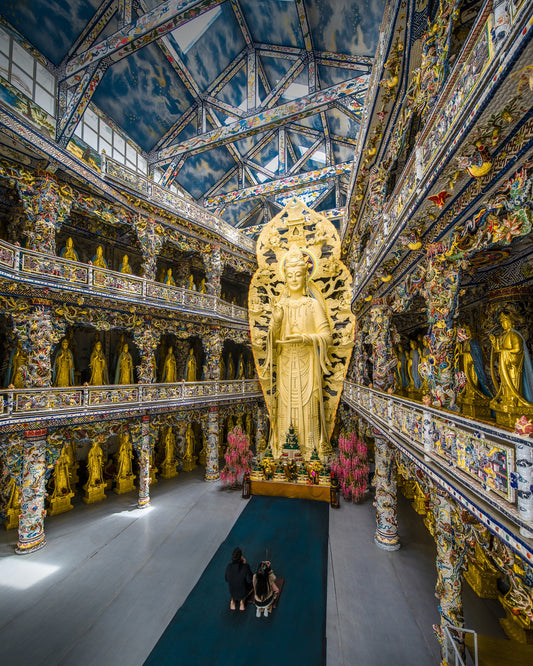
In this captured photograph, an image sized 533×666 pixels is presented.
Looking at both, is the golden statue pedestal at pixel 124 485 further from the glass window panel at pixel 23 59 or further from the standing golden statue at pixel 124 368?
the glass window panel at pixel 23 59

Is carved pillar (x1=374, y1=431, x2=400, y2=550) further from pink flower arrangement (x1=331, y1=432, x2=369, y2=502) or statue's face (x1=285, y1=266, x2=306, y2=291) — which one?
statue's face (x1=285, y1=266, x2=306, y2=291)

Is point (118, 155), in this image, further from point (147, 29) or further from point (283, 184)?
point (283, 184)

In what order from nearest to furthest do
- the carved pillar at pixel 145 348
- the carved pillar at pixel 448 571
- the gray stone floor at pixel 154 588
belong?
the carved pillar at pixel 448 571, the gray stone floor at pixel 154 588, the carved pillar at pixel 145 348

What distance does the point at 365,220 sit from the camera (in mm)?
10078

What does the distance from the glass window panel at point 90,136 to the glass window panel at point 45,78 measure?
3.86 feet

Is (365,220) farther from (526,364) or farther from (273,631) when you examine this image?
(273,631)

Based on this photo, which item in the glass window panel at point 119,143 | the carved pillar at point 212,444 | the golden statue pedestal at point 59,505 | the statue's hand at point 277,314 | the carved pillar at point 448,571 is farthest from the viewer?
the carved pillar at point 212,444

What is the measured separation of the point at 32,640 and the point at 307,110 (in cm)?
1418

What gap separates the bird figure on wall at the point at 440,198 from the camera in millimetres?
4020

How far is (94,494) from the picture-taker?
34.1ft

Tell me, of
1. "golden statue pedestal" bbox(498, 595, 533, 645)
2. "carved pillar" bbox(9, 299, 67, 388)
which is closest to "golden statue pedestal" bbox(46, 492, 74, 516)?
"carved pillar" bbox(9, 299, 67, 388)

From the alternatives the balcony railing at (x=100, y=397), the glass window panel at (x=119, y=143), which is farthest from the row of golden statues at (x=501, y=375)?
the glass window panel at (x=119, y=143)

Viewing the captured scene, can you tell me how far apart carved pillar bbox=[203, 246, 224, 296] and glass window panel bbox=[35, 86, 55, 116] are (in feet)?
20.8

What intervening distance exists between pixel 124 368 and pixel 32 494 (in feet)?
15.7
